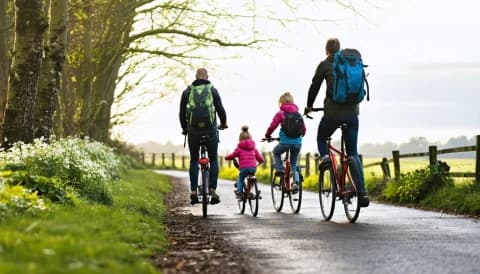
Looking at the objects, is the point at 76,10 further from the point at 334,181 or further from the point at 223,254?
the point at 223,254

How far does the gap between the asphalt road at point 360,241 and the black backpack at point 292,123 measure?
1.37m

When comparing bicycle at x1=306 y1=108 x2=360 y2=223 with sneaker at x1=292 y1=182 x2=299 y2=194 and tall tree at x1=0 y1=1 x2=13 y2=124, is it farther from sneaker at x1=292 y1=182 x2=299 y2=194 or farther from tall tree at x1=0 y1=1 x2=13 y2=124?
tall tree at x1=0 y1=1 x2=13 y2=124

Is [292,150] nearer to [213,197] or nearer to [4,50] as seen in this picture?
[213,197]

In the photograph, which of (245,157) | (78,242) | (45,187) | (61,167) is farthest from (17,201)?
(245,157)

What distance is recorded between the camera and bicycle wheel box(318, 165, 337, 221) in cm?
1137

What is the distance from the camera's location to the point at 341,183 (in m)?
11.2

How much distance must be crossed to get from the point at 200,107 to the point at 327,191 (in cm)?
228

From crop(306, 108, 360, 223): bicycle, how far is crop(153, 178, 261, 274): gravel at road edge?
1.68 meters

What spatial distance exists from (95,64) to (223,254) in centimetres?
1875

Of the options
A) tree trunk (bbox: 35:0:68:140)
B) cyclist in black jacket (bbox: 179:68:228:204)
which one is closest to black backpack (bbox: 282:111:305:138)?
cyclist in black jacket (bbox: 179:68:228:204)

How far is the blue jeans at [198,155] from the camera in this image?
41.3 ft

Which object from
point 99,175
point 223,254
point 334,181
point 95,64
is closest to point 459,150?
point 334,181

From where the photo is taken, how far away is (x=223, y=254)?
8.08 m

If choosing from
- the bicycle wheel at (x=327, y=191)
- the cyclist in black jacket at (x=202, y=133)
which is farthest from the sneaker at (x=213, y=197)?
the bicycle wheel at (x=327, y=191)
